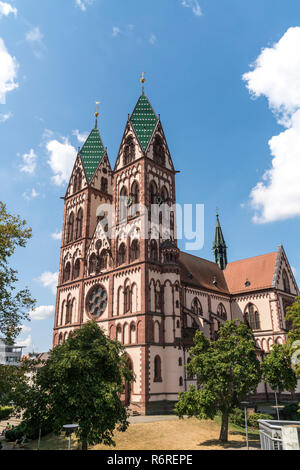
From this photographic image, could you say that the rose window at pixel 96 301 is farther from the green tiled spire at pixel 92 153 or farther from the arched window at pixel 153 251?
the green tiled spire at pixel 92 153

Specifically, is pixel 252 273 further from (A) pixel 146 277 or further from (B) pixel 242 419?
(B) pixel 242 419

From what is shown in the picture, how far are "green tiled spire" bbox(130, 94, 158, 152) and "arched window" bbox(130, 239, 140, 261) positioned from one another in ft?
37.1

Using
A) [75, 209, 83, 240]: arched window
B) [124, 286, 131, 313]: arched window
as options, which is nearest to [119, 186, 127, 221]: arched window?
[75, 209, 83, 240]: arched window

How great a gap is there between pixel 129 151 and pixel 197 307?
20.3 meters

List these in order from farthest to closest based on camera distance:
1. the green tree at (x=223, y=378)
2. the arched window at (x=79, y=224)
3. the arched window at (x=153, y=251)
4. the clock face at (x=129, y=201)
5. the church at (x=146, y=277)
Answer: the arched window at (x=79, y=224)
the clock face at (x=129, y=201)
the arched window at (x=153, y=251)
the church at (x=146, y=277)
the green tree at (x=223, y=378)

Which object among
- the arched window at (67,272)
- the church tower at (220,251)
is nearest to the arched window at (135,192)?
the arched window at (67,272)

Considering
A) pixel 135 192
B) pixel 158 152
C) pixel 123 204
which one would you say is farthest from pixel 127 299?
pixel 158 152

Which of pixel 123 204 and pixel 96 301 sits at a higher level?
pixel 123 204

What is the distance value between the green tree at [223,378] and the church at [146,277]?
33.3 ft

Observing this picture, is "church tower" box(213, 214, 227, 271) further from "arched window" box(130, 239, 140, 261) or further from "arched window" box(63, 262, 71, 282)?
"arched window" box(63, 262, 71, 282)

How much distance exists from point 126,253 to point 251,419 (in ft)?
61.6

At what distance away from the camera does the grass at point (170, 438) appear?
2023 centimetres

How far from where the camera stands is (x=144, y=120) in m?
45.1
